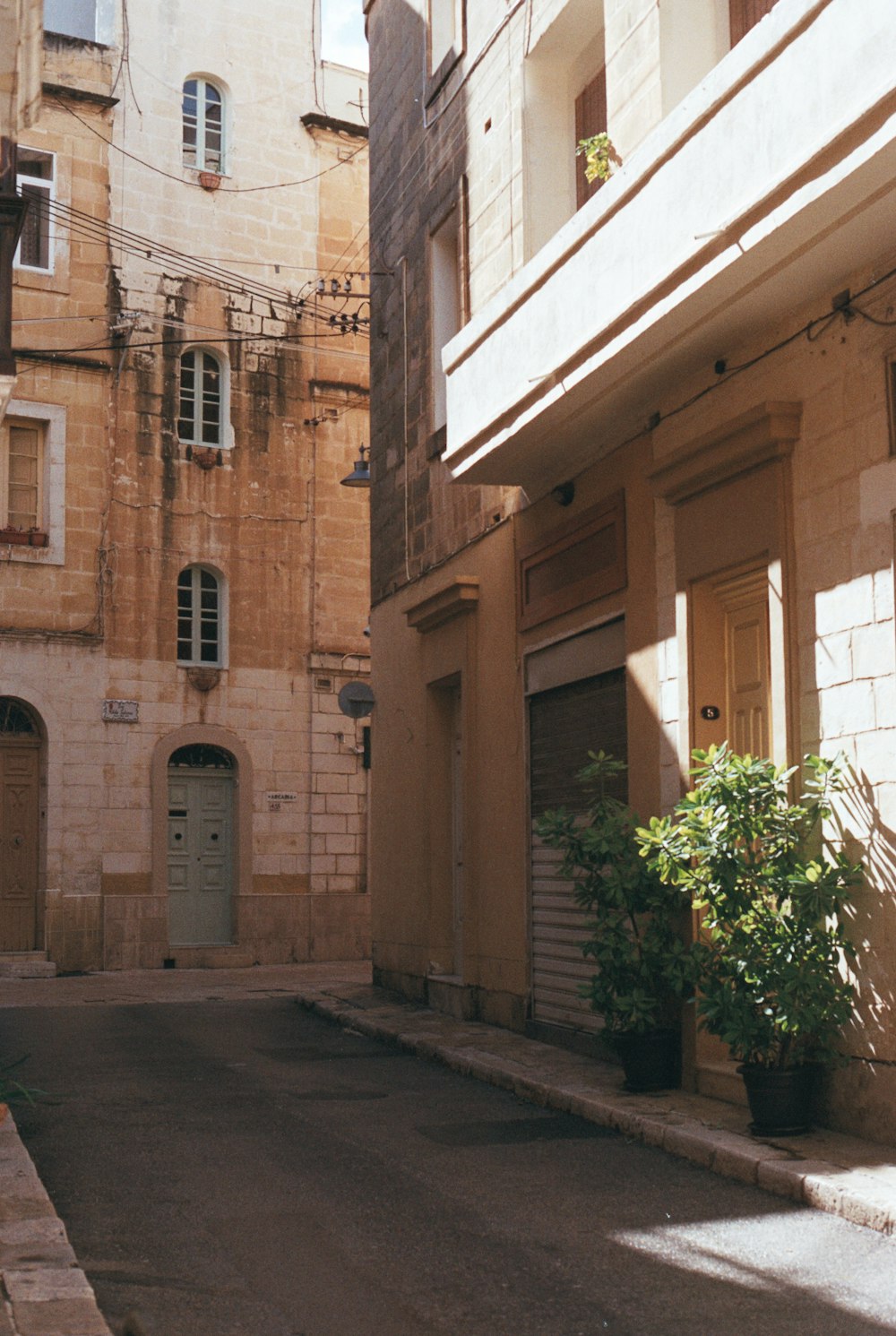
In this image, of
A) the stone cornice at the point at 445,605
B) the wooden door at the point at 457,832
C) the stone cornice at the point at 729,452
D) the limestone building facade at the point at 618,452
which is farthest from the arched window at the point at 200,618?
the stone cornice at the point at 729,452

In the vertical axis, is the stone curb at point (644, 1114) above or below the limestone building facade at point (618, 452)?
below

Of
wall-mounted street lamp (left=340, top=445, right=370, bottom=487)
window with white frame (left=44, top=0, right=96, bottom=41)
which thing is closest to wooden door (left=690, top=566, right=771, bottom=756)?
wall-mounted street lamp (left=340, top=445, right=370, bottom=487)

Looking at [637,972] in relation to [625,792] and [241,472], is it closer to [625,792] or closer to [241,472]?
[625,792]

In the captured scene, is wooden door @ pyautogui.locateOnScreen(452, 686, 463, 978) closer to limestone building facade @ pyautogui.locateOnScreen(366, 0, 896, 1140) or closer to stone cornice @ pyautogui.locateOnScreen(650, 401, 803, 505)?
limestone building facade @ pyautogui.locateOnScreen(366, 0, 896, 1140)

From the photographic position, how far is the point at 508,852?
12.4 metres

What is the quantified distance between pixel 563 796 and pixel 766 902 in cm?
395

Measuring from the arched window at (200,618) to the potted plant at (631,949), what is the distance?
13379mm

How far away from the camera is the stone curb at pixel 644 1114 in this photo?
249 inches

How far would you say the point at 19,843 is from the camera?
20234 mm

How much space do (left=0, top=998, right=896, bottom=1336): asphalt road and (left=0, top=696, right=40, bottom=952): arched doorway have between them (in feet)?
34.8

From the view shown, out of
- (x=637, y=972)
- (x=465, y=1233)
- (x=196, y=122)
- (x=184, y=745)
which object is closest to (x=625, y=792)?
(x=637, y=972)

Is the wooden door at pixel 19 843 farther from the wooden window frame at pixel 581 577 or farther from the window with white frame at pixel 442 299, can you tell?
the wooden window frame at pixel 581 577

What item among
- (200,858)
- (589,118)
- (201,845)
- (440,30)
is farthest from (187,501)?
(589,118)

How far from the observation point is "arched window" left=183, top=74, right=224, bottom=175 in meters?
22.8
